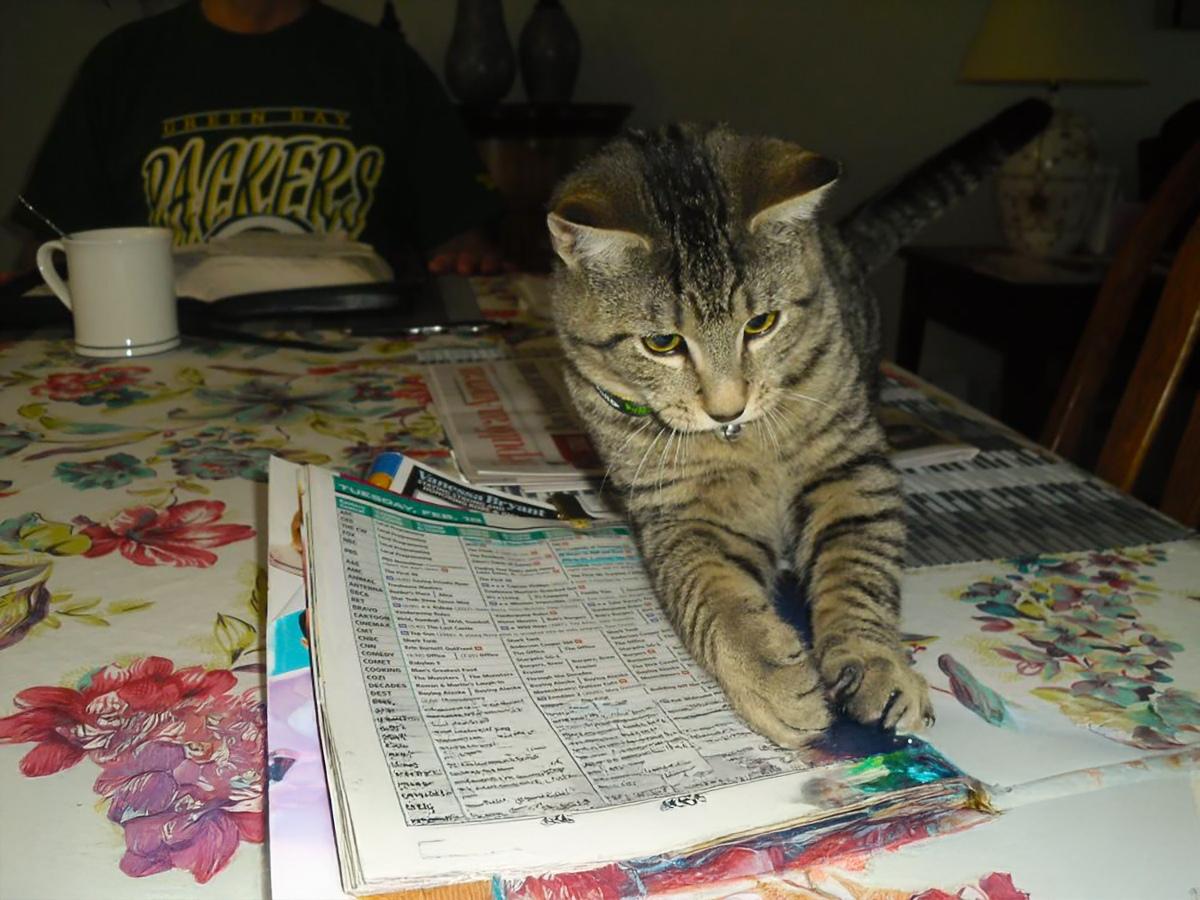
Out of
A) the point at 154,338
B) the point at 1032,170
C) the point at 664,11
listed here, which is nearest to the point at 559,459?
the point at 154,338

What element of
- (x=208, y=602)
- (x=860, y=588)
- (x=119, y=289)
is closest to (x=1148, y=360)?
(x=860, y=588)

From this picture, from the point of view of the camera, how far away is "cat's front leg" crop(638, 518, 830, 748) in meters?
0.55

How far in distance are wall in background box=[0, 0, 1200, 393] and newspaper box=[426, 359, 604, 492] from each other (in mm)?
2053

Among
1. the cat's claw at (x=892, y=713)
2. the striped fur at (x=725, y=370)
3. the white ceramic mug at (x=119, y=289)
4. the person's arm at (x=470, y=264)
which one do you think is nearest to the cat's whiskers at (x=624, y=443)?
the striped fur at (x=725, y=370)

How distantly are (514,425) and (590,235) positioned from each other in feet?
0.93

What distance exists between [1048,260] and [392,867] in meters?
2.59

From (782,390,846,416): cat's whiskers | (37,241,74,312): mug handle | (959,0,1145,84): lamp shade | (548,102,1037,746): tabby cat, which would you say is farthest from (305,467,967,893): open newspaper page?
(959,0,1145,84): lamp shade

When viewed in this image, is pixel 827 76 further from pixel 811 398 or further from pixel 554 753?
pixel 554 753

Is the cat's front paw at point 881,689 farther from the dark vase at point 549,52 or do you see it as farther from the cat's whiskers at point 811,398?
the dark vase at point 549,52

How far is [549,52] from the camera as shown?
266 centimetres

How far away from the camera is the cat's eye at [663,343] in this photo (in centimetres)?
84

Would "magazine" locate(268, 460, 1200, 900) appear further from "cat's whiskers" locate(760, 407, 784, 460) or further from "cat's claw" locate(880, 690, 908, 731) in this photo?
"cat's whiskers" locate(760, 407, 784, 460)

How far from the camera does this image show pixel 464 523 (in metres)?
0.76

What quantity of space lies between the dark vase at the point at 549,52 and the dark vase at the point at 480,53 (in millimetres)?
59
